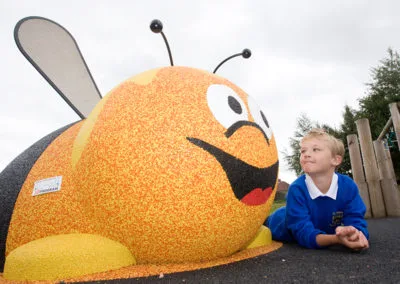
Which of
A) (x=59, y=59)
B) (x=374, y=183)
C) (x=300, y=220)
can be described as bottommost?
(x=374, y=183)

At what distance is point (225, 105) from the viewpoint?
2.19m

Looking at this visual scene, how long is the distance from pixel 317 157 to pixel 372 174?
4.20 metres

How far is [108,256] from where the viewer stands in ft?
6.51

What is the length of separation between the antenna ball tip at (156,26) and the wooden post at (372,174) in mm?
5315

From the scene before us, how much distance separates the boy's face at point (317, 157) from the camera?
2592mm

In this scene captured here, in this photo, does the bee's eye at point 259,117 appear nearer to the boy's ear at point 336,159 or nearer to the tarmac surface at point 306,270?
the boy's ear at point 336,159

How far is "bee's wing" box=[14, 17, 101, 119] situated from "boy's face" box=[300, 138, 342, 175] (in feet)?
7.59

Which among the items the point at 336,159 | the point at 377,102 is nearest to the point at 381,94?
the point at 377,102

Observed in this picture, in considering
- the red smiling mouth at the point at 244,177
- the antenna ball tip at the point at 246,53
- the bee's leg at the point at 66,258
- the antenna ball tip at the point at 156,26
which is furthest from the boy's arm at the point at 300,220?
the antenna ball tip at the point at 156,26

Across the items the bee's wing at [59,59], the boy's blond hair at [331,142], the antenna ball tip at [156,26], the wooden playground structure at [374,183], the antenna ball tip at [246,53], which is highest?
the bee's wing at [59,59]

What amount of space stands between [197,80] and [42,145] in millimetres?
1438

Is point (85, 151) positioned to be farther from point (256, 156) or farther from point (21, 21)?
point (21, 21)

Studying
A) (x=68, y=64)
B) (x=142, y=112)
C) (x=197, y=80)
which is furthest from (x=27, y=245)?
(x=68, y=64)

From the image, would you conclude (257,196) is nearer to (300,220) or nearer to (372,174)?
(300,220)
